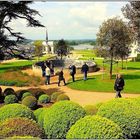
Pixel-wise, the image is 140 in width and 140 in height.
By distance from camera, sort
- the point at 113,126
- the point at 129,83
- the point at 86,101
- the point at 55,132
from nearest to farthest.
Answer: the point at 113,126
the point at 55,132
the point at 86,101
the point at 129,83

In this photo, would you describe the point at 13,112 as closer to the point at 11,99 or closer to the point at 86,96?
the point at 11,99

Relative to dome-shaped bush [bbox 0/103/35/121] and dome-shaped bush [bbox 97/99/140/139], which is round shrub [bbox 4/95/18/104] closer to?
dome-shaped bush [bbox 0/103/35/121]

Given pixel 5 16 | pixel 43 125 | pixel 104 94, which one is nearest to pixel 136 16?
pixel 104 94

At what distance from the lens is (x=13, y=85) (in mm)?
27938

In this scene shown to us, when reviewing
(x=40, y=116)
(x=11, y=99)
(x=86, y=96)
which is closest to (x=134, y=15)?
(x=86, y=96)

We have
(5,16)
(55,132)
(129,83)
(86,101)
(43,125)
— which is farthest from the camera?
(129,83)

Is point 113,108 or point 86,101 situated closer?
point 113,108

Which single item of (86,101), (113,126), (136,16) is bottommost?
(86,101)

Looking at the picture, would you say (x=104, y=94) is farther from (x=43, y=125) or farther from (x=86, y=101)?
(x=43, y=125)

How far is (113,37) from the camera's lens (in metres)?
30.9

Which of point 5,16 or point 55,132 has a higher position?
point 5,16

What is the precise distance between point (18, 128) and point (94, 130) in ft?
5.27

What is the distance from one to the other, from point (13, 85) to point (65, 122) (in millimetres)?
19233

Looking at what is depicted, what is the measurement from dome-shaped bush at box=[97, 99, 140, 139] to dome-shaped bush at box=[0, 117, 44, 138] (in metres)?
1.82
